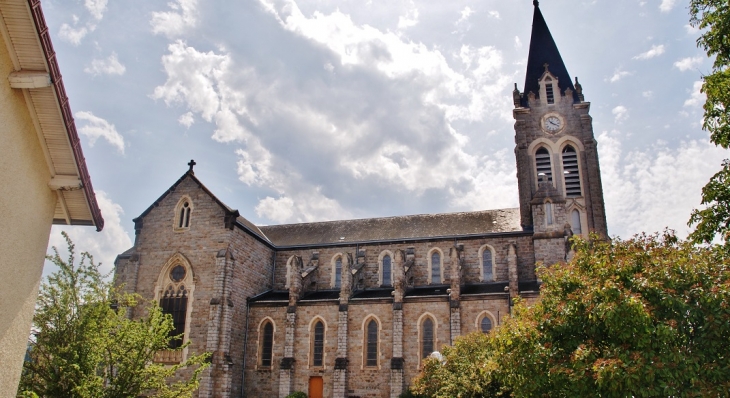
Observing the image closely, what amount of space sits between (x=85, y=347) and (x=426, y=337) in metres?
20.5

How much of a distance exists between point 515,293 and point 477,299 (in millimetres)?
2101

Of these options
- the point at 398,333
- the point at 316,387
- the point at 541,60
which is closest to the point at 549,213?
the point at 398,333

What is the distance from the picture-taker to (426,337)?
30.9m

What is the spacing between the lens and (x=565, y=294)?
13.9 metres

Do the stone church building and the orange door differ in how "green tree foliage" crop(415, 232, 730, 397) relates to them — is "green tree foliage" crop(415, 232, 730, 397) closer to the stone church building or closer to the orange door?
the stone church building

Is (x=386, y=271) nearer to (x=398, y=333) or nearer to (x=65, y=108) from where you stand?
(x=398, y=333)

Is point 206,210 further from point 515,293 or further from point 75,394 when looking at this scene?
point 75,394

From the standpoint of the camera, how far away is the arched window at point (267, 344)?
109ft

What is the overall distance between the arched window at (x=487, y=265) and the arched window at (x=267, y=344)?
13842mm

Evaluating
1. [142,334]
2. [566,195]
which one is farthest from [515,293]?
[142,334]

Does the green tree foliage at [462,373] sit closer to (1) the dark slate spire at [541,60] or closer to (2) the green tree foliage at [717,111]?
(2) the green tree foliage at [717,111]

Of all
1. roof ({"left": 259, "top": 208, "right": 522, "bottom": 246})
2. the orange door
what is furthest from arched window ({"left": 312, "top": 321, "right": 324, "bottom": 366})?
roof ({"left": 259, "top": 208, "right": 522, "bottom": 246})

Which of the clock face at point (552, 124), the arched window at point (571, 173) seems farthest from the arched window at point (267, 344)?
the clock face at point (552, 124)

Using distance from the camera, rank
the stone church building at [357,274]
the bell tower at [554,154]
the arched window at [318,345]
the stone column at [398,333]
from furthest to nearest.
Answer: the bell tower at [554,154], the arched window at [318,345], the stone church building at [357,274], the stone column at [398,333]
